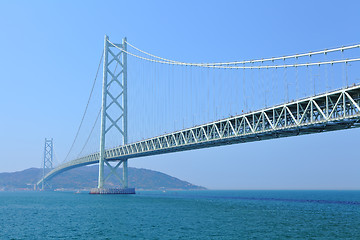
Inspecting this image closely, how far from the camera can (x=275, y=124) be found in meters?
40.9

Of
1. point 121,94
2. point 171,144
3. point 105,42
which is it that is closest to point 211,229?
point 171,144

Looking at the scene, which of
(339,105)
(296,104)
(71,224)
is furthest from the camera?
(296,104)

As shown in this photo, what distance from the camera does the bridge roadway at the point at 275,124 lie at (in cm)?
3366

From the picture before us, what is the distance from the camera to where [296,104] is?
38.2 metres

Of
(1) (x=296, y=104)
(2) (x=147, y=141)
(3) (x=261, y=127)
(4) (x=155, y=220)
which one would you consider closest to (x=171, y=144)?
(2) (x=147, y=141)

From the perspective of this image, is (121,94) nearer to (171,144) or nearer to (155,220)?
(171,144)

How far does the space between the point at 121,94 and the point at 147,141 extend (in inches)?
683

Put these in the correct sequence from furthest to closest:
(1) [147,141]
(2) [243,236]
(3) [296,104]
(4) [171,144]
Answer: (1) [147,141]
(4) [171,144]
(3) [296,104]
(2) [243,236]

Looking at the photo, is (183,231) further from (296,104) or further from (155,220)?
(296,104)

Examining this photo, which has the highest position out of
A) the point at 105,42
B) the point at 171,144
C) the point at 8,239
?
the point at 105,42

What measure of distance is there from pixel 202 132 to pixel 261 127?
32.8ft

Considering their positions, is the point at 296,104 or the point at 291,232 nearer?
the point at 291,232

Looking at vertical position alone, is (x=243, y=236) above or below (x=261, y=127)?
below

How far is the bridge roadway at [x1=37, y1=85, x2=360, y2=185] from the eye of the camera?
33.7 m
